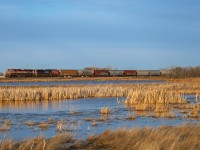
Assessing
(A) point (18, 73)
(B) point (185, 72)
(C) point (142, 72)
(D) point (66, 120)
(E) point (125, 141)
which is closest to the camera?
(E) point (125, 141)

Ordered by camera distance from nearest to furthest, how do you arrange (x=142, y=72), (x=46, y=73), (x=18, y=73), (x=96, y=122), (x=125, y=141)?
(x=125, y=141) → (x=96, y=122) → (x=18, y=73) → (x=46, y=73) → (x=142, y=72)

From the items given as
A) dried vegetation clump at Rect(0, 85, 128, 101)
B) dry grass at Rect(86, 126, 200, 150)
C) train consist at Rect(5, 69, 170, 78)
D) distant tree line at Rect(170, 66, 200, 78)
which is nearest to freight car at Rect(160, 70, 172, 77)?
train consist at Rect(5, 69, 170, 78)

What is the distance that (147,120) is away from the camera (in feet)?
68.9

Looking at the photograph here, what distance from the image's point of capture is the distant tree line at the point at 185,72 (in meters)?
105

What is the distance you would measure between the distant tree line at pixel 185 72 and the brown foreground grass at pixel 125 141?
91193mm

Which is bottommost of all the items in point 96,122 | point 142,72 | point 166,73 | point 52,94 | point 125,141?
point 96,122

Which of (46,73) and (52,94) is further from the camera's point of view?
(46,73)

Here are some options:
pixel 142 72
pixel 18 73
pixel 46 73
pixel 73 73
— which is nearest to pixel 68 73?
pixel 73 73

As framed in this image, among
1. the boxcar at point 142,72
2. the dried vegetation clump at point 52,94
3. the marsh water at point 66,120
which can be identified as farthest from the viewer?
the boxcar at point 142,72

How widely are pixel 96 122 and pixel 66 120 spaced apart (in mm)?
1697

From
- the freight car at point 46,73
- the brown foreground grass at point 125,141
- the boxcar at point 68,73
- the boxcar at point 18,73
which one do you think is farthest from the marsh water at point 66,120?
the boxcar at point 68,73

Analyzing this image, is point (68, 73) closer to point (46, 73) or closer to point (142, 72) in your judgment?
point (46, 73)

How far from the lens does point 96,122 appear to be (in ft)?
66.2

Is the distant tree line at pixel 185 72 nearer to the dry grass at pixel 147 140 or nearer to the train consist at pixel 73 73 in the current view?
the train consist at pixel 73 73
